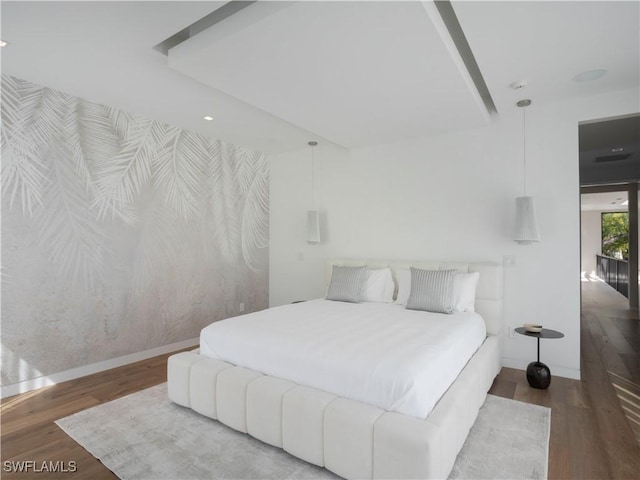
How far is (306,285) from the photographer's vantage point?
208 inches

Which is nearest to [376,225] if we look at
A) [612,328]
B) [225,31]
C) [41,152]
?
[225,31]

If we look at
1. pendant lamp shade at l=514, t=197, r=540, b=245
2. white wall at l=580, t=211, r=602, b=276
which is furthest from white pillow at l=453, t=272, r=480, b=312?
white wall at l=580, t=211, r=602, b=276

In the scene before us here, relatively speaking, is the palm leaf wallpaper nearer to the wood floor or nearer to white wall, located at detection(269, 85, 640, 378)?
the wood floor

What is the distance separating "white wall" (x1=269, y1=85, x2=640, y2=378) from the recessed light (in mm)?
473

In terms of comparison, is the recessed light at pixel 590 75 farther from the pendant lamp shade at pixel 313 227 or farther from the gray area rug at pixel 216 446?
the pendant lamp shade at pixel 313 227

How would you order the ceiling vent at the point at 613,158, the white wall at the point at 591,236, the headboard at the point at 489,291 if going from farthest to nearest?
1. the white wall at the point at 591,236
2. the ceiling vent at the point at 613,158
3. the headboard at the point at 489,291

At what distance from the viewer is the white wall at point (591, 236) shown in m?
10.6

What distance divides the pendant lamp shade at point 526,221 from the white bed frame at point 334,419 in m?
1.26

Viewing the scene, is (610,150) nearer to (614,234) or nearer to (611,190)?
(611,190)

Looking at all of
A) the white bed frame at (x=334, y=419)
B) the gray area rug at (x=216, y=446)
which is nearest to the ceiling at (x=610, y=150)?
the gray area rug at (x=216, y=446)

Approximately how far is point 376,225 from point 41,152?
3573mm

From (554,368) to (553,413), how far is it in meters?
0.97

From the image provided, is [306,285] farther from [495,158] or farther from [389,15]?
[389,15]

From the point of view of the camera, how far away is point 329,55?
2.33 metres
